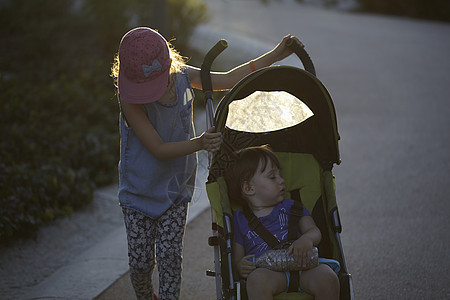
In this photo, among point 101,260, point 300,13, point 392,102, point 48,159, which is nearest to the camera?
point 101,260

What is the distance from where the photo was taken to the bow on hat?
10.8 ft

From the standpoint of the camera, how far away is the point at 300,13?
18.2m

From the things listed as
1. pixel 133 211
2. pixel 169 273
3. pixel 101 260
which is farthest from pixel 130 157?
pixel 101 260

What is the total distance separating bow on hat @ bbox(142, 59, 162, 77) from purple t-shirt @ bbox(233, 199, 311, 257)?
986 mm

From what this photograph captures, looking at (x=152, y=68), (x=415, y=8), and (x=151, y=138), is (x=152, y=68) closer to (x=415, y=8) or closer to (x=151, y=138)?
(x=151, y=138)

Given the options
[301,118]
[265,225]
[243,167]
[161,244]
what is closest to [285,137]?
[301,118]

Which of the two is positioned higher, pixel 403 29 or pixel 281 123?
pixel 281 123

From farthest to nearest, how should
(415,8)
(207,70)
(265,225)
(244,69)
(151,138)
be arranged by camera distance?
1. (415,8)
2. (244,69)
3. (207,70)
4. (265,225)
5. (151,138)

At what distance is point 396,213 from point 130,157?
3.03 metres

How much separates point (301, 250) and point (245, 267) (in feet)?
1.04

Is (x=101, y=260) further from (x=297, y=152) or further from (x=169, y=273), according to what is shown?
(x=297, y=152)

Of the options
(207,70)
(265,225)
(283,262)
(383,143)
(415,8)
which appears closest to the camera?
(283,262)

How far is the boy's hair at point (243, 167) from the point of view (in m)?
3.64

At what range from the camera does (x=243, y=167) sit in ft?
12.0
